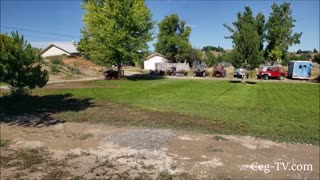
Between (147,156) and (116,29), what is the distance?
30587mm

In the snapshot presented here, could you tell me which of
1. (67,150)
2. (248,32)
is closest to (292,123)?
(67,150)

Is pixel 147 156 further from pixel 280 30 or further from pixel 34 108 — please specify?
pixel 280 30

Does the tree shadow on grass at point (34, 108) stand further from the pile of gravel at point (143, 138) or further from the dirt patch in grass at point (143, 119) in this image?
the pile of gravel at point (143, 138)

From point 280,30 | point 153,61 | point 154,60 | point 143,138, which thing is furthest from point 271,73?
point 153,61

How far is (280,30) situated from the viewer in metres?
62.2

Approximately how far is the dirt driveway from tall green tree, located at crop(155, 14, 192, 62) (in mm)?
68805

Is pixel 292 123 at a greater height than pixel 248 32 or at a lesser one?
lesser

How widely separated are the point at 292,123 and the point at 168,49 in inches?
2721

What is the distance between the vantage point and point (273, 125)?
12.5 metres

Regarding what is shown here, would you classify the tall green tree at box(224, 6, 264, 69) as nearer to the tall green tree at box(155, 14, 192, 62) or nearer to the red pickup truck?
the red pickup truck

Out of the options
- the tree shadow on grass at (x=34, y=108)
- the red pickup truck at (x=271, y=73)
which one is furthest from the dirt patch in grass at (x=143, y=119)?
the red pickup truck at (x=271, y=73)

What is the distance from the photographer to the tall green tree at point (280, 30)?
62.8 metres

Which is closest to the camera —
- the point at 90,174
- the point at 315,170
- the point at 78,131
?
the point at 90,174

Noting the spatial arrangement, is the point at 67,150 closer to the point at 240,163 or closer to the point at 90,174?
the point at 90,174
